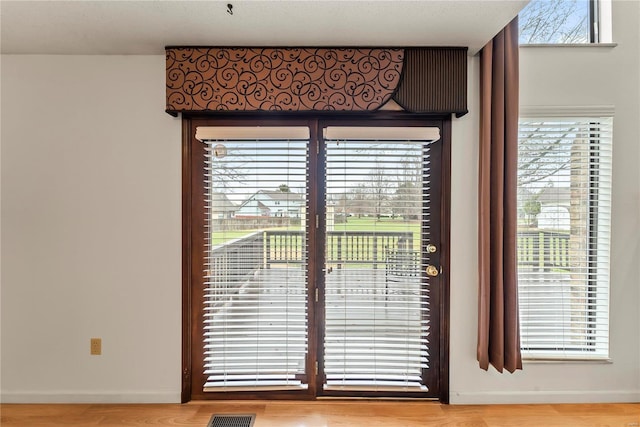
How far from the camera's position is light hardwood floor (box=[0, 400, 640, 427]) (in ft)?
6.33

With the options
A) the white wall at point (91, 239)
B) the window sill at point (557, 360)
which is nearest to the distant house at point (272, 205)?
the white wall at point (91, 239)

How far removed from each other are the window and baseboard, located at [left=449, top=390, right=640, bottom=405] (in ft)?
7.99

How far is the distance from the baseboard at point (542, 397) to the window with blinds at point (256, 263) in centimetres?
114

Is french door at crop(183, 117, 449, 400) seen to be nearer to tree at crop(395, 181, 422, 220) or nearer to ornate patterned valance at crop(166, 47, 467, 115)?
tree at crop(395, 181, 422, 220)

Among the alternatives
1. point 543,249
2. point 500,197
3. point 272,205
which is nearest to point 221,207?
point 272,205

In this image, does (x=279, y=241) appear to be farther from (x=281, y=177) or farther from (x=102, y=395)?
(x=102, y=395)

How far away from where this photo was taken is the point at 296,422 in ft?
6.34

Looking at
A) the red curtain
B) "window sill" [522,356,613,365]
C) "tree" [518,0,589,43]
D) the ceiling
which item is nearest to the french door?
the red curtain

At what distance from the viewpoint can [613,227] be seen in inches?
84.1

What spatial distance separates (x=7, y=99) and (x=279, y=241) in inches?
82.2

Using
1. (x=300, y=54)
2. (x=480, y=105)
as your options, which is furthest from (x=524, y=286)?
(x=300, y=54)

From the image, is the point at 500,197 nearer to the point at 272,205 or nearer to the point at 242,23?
the point at 272,205

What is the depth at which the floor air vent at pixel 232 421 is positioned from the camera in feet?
6.24

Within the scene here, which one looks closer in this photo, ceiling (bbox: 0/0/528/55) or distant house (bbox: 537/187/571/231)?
ceiling (bbox: 0/0/528/55)
